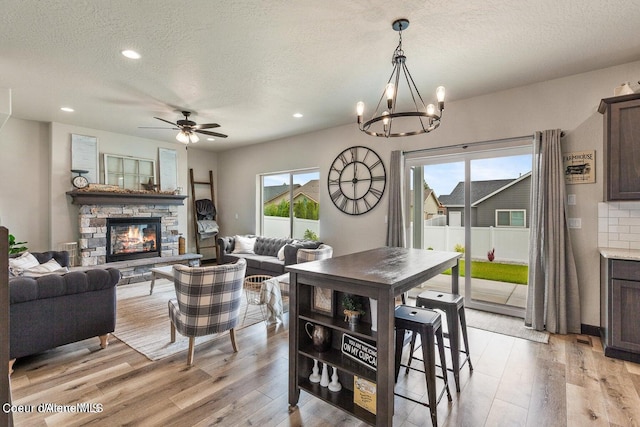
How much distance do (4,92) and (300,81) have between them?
3636 mm

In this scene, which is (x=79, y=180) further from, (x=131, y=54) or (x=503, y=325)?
(x=503, y=325)

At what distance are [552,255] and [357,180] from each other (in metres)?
2.89

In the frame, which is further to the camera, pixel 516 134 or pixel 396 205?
pixel 396 205

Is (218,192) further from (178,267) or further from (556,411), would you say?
(556,411)

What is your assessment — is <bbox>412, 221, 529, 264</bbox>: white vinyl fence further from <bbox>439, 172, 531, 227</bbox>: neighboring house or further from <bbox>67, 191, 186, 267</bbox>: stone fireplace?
<bbox>67, 191, 186, 267</bbox>: stone fireplace

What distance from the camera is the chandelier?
2211 mm

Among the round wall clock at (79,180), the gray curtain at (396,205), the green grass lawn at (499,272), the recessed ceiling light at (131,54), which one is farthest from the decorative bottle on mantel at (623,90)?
the round wall clock at (79,180)

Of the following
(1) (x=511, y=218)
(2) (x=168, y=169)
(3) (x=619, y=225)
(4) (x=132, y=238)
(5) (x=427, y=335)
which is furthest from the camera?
(2) (x=168, y=169)

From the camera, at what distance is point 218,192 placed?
8.07m

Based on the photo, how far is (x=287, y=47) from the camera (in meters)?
2.80

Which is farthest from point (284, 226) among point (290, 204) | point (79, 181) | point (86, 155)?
point (86, 155)

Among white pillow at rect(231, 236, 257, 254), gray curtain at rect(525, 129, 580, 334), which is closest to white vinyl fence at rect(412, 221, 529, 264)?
gray curtain at rect(525, 129, 580, 334)

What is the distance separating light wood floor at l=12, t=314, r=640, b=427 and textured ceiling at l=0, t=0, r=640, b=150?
9.42 ft

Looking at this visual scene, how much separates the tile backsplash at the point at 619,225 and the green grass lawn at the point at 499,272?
0.87 metres
